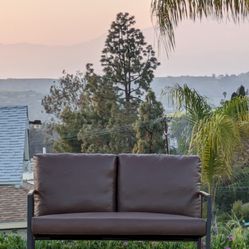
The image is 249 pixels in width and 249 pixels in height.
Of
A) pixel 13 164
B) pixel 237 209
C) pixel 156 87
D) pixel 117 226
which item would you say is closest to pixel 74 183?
pixel 117 226

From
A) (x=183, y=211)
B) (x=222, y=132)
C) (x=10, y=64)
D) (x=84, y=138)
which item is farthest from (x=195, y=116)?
(x=10, y=64)

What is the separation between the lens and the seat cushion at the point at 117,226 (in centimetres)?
374

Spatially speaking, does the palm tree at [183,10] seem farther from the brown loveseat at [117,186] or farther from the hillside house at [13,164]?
the hillside house at [13,164]

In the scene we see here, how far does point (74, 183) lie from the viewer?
419 cm

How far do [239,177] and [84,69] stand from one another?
5.73 feet

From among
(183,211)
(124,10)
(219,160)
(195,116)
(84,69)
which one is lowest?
(183,211)

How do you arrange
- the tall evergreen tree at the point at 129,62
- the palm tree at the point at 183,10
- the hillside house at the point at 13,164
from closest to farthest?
1. the palm tree at the point at 183,10
2. the hillside house at the point at 13,164
3. the tall evergreen tree at the point at 129,62

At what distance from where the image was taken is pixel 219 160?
16.7 ft

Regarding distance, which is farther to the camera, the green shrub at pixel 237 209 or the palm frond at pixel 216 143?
the green shrub at pixel 237 209

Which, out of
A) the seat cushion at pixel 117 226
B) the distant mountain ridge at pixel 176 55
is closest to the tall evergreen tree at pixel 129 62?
the distant mountain ridge at pixel 176 55

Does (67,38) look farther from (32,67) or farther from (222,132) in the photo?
(222,132)

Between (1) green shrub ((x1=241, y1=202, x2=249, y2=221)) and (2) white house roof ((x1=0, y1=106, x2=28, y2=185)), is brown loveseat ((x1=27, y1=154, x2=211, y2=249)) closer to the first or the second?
(2) white house roof ((x1=0, y1=106, x2=28, y2=185))

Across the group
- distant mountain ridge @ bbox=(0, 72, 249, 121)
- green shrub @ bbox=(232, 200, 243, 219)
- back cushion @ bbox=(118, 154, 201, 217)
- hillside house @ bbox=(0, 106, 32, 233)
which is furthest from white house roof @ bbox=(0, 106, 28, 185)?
green shrub @ bbox=(232, 200, 243, 219)

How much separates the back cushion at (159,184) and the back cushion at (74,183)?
10 cm
